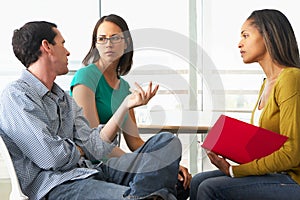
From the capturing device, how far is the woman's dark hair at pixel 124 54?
2494 mm

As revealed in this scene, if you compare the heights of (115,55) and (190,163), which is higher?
(115,55)

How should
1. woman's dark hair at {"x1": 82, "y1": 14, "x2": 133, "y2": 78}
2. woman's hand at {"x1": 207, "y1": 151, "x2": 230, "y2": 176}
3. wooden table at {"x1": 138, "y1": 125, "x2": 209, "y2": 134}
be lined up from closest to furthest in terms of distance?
woman's hand at {"x1": 207, "y1": 151, "x2": 230, "y2": 176} < woman's dark hair at {"x1": 82, "y1": 14, "x2": 133, "y2": 78} < wooden table at {"x1": 138, "y1": 125, "x2": 209, "y2": 134}

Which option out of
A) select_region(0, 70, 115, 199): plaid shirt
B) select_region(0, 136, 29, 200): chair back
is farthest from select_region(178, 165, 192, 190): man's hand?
select_region(0, 136, 29, 200): chair back

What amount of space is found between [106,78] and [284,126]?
869 millimetres

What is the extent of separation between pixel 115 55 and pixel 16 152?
810 millimetres

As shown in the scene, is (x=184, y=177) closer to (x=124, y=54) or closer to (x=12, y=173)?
(x=124, y=54)

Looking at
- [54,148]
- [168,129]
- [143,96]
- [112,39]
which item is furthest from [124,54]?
[54,148]

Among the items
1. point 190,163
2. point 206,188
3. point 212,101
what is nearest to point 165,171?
point 206,188

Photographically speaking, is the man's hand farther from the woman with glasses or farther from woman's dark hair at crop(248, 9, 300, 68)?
woman's dark hair at crop(248, 9, 300, 68)

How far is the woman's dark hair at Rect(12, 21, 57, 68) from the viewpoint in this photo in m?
1.93

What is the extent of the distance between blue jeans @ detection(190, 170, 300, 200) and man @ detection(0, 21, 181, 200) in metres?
0.25

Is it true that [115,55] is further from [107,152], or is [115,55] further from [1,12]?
[1,12]

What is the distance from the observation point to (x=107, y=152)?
6.91 feet

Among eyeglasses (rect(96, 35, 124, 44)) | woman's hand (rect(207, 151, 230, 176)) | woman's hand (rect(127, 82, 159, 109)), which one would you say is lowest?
woman's hand (rect(207, 151, 230, 176))
